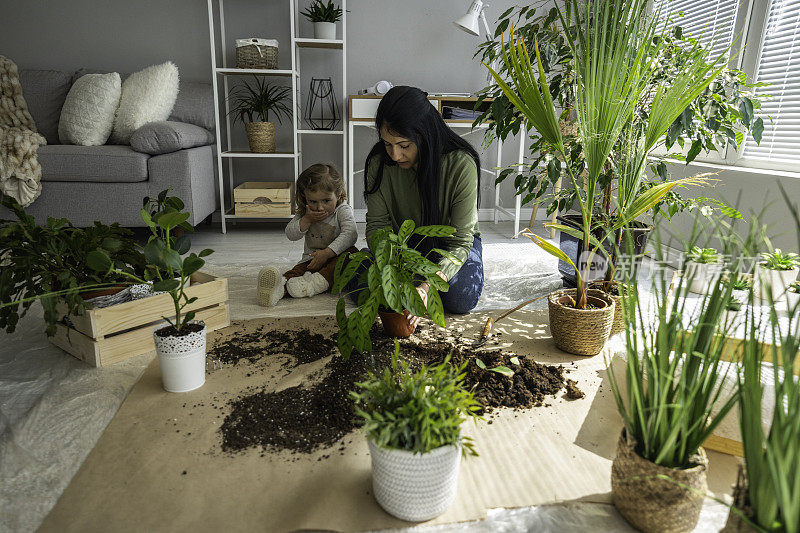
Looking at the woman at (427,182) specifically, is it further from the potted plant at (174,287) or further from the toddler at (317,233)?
the potted plant at (174,287)

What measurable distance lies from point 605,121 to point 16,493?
5.37 feet

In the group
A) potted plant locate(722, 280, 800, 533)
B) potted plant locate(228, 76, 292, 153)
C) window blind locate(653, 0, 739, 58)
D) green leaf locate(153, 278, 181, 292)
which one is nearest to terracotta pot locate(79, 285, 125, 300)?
green leaf locate(153, 278, 181, 292)

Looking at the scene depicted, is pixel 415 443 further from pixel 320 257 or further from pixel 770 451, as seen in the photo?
pixel 320 257

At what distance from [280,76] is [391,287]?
285 cm

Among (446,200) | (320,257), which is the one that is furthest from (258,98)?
(446,200)

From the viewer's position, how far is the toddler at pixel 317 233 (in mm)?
2146

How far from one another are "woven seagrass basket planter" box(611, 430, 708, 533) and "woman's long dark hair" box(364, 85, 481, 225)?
107cm

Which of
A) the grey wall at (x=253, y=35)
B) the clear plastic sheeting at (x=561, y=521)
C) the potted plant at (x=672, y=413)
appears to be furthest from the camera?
the grey wall at (x=253, y=35)

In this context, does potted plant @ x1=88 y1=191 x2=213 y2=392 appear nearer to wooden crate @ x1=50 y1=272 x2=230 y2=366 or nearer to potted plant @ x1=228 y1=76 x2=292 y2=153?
wooden crate @ x1=50 y1=272 x2=230 y2=366

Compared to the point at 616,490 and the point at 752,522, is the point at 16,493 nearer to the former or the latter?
the point at 616,490

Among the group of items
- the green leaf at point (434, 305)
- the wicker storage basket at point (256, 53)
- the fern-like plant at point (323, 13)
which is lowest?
the green leaf at point (434, 305)

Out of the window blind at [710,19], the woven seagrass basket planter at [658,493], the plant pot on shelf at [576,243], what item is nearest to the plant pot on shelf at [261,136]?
the plant pot on shelf at [576,243]

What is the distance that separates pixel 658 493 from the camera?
896 mm

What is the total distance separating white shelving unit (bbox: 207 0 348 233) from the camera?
130 inches
